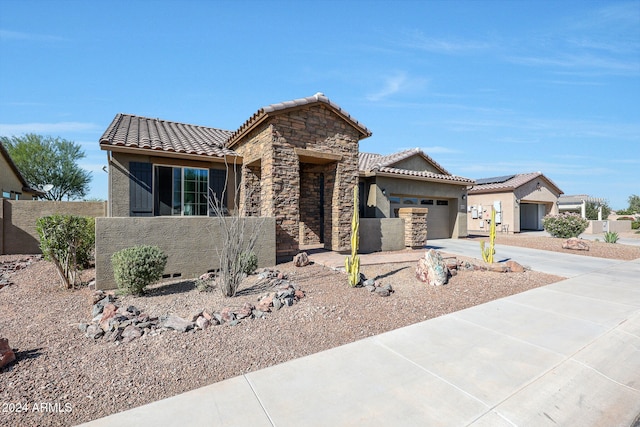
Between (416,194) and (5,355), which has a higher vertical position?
(416,194)

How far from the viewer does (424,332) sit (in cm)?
468

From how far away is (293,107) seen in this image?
31.4 feet

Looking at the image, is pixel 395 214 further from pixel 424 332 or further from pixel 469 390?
pixel 469 390

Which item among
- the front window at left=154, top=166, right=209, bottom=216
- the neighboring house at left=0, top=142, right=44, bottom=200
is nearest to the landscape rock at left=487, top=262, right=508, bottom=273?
the front window at left=154, top=166, right=209, bottom=216

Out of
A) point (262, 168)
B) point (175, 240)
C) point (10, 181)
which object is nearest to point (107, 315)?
point (175, 240)

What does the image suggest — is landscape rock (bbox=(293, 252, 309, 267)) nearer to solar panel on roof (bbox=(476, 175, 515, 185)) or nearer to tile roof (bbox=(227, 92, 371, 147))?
tile roof (bbox=(227, 92, 371, 147))

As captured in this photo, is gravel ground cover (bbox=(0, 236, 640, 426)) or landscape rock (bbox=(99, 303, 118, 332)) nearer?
gravel ground cover (bbox=(0, 236, 640, 426))

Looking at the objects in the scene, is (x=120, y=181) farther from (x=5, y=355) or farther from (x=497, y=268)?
(x=497, y=268)

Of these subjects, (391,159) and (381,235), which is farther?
(391,159)

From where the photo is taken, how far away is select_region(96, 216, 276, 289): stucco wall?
6.95m

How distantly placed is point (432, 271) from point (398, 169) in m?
9.76

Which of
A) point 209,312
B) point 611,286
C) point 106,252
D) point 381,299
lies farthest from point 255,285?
point 611,286

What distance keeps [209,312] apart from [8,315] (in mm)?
3702

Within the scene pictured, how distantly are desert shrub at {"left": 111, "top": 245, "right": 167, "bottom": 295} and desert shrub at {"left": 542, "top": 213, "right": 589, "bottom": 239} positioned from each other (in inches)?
830
